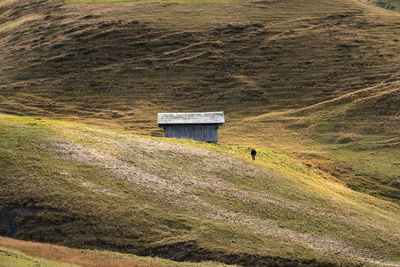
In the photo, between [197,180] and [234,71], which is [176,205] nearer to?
[197,180]

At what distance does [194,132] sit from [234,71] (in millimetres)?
35151

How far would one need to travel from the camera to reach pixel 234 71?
9006cm

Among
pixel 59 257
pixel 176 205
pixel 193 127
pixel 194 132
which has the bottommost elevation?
pixel 194 132

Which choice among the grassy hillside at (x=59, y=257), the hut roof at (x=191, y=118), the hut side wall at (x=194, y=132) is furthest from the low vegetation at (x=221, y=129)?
the hut roof at (x=191, y=118)

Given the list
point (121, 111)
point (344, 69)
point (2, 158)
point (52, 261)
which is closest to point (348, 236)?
point (52, 261)

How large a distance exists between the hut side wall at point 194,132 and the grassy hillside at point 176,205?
9.34m

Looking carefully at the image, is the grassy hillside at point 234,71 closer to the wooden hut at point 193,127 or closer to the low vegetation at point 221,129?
the low vegetation at point 221,129

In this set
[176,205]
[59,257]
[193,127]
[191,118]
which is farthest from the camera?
[191,118]

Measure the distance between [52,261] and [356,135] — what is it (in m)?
50.9

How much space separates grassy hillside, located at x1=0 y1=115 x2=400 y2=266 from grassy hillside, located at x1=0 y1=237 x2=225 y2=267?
134cm

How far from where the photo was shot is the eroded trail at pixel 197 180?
33.0 metres

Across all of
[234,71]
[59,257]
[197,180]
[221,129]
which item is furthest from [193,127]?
[234,71]

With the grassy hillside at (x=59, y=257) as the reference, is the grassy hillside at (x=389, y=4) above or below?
below

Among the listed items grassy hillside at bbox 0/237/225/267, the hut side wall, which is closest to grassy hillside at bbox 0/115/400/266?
grassy hillside at bbox 0/237/225/267
